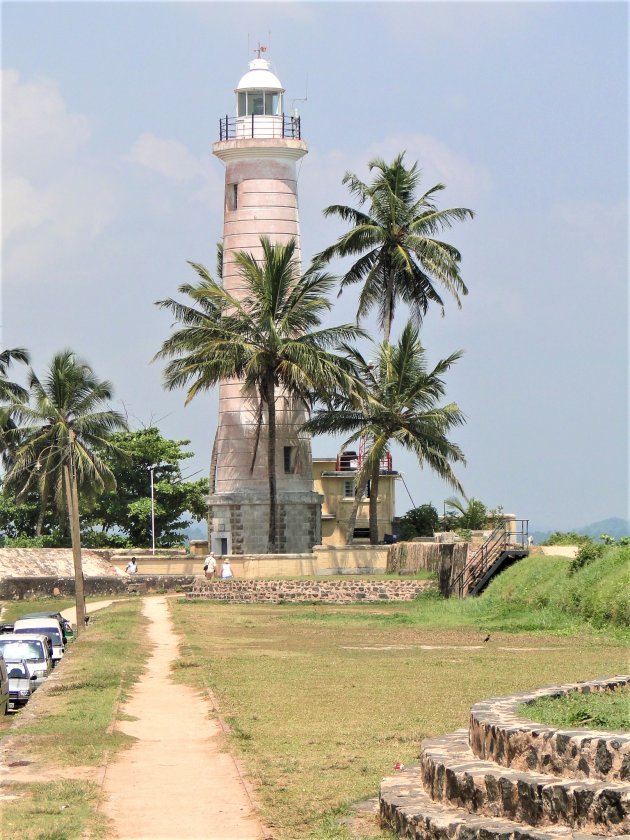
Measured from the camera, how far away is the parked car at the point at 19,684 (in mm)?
23797

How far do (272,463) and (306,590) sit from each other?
31.0ft

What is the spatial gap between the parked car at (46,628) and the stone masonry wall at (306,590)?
14830mm

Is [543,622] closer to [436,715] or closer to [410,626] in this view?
[410,626]

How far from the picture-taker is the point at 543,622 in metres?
32.5

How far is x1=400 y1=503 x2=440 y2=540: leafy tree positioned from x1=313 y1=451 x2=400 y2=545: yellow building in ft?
7.60

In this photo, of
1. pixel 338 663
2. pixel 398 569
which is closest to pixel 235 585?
pixel 398 569

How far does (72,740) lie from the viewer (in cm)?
1533

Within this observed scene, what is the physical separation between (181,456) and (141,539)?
15.6 ft

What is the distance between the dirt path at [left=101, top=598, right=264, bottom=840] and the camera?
11.5 m

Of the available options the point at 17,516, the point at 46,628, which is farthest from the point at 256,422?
the point at 46,628

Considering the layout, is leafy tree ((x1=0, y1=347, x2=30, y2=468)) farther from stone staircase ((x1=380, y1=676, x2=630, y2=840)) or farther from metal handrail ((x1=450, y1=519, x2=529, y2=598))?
stone staircase ((x1=380, y1=676, x2=630, y2=840))

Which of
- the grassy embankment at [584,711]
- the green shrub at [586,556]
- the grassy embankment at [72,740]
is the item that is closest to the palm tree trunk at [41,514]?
the green shrub at [586,556]

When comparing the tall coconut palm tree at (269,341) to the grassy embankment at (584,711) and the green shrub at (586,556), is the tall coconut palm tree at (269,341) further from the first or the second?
the grassy embankment at (584,711)

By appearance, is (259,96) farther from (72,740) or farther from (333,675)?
(72,740)
